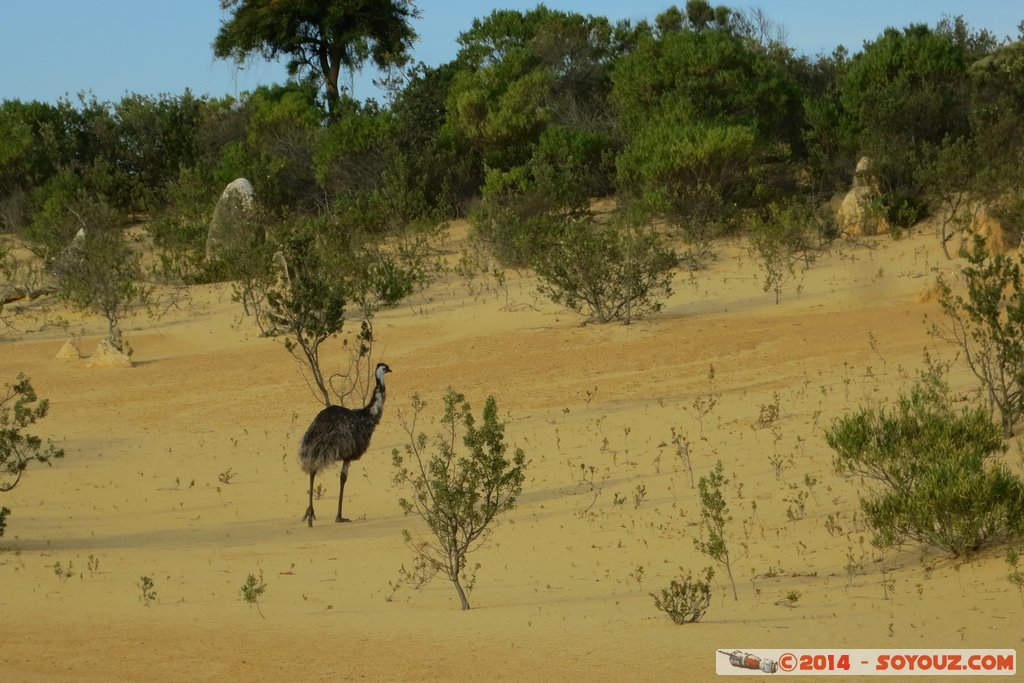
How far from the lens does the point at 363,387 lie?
18.9m

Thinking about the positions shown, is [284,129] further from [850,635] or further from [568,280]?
[850,635]

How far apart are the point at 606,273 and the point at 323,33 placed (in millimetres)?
19332

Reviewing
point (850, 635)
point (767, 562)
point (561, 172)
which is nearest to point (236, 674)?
point (850, 635)

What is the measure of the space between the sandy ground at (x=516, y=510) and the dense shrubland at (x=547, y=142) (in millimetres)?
2255

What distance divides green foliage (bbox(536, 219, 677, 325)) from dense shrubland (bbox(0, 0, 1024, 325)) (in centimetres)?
13

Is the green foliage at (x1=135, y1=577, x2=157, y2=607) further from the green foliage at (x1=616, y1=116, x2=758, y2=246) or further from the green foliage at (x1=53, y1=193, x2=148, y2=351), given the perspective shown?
the green foliage at (x1=616, y1=116, x2=758, y2=246)

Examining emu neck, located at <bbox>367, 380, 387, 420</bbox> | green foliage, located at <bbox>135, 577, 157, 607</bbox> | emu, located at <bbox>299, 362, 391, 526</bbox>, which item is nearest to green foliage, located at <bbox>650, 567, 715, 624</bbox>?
green foliage, located at <bbox>135, 577, 157, 607</bbox>

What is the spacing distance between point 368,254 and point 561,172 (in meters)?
6.04

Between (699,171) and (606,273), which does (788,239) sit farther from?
(606,273)

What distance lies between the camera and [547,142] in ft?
102

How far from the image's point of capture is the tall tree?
36.2 m

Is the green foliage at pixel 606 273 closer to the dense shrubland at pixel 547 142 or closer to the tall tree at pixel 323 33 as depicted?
the dense shrubland at pixel 547 142

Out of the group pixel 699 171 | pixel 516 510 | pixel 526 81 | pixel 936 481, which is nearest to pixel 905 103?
pixel 699 171

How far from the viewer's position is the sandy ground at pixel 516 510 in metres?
7.46
